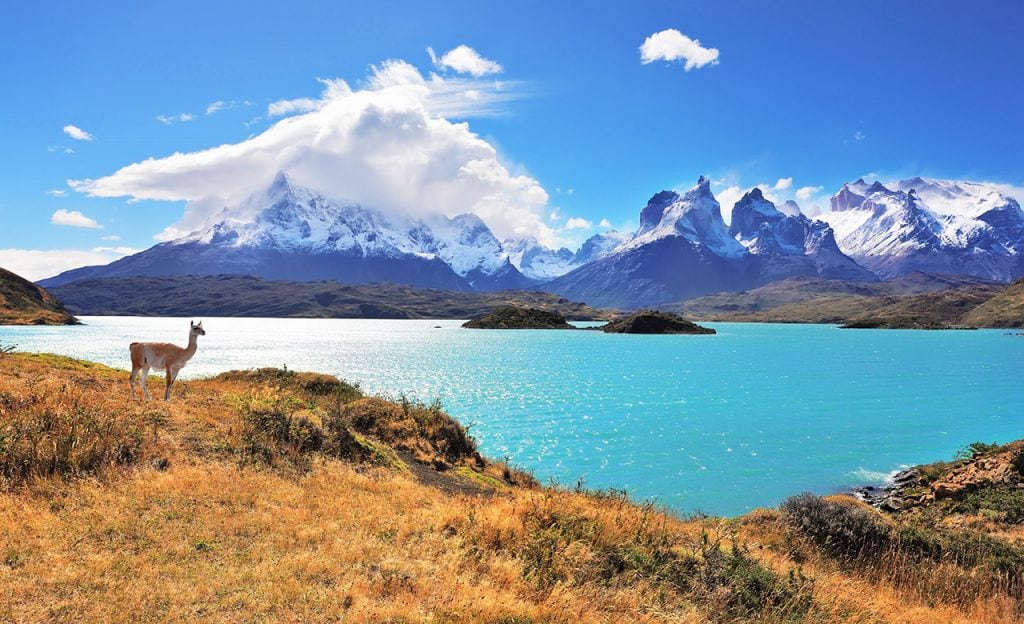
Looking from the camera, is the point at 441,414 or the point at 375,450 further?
the point at 441,414

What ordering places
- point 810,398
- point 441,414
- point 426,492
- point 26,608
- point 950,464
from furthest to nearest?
point 810,398, point 950,464, point 441,414, point 426,492, point 26,608

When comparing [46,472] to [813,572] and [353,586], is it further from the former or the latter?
[813,572]

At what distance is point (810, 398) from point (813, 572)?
197 ft

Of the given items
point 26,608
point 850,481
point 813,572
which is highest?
point 26,608

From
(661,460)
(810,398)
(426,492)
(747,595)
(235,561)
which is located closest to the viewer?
(235,561)

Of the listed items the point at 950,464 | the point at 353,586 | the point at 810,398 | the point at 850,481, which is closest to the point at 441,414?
the point at 353,586

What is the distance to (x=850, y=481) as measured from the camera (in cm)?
3359

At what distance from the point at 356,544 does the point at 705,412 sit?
5110 cm

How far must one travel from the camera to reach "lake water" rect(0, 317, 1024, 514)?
1361 inches

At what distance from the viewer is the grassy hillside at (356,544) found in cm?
928

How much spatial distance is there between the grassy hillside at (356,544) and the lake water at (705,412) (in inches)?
499

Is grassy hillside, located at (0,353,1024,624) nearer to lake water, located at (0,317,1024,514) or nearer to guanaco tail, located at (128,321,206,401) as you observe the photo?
guanaco tail, located at (128,321,206,401)

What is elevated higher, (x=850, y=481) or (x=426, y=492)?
(x=426, y=492)

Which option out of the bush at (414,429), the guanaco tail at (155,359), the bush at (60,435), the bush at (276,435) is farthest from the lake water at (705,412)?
the bush at (60,435)
